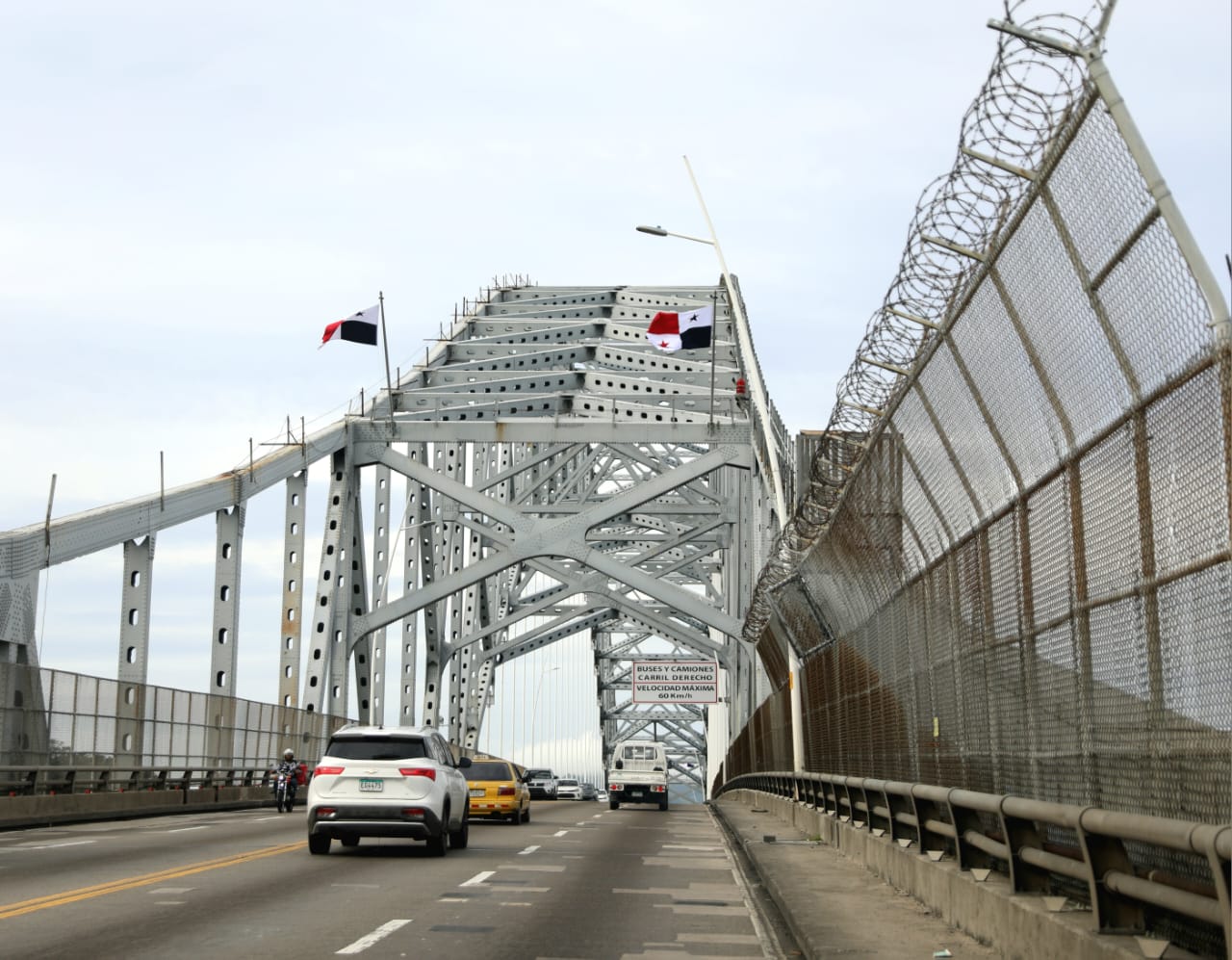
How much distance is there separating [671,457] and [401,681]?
1704 centimetres

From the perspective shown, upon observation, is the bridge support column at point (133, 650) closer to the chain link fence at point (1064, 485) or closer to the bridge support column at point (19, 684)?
the bridge support column at point (19, 684)

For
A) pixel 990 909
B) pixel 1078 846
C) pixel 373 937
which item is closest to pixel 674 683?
pixel 373 937

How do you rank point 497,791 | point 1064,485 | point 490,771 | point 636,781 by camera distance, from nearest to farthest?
point 1064,485 < point 497,791 < point 490,771 < point 636,781

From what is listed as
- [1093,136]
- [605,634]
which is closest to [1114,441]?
[1093,136]

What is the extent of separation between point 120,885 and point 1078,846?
840 centimetres

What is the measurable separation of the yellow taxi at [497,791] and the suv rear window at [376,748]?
10.4m

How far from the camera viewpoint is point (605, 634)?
126125mm

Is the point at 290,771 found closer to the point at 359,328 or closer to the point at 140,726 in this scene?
the point at 140,726

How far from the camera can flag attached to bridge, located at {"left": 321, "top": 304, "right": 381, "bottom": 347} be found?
129 feet

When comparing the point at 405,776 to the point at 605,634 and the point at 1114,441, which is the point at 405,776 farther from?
the point at 605,634

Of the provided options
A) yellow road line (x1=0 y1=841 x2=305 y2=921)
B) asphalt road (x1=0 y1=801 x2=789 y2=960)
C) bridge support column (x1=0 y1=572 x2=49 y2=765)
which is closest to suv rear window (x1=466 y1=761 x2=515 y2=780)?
bridge support column (x1=0 y1=572 x2=49 y2=765)

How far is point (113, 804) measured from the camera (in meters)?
29.5

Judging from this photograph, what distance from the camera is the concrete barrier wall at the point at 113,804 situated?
2542 cm

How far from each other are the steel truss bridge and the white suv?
20.3 ft
